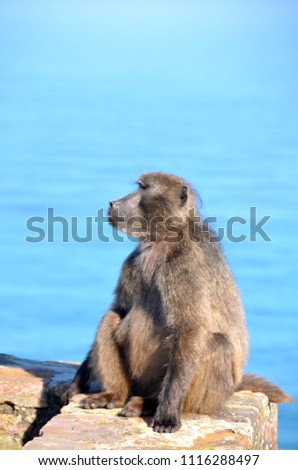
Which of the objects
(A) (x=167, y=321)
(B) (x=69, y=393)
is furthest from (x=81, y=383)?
(A) (x=167, y=321)

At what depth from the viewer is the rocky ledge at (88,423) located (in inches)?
225

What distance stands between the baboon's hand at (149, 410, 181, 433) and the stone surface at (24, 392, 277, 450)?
0.10 feet

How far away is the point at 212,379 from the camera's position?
6133 millimetres

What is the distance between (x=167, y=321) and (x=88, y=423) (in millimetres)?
661

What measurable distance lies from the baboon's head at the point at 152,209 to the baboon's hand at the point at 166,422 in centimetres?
100

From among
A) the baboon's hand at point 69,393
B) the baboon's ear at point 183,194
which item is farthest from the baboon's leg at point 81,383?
the baboon's ear at point 183,194

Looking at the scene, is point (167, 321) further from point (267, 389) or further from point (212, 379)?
point (267, 389)

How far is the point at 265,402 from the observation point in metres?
6.70

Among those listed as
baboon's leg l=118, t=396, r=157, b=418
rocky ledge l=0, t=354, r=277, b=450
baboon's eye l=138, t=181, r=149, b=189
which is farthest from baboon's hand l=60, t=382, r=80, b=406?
baboon's eye l=138, t=181, r=149, b=189

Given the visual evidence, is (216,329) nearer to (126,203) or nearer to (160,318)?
(160,318)

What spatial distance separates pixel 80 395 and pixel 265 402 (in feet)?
3.40
